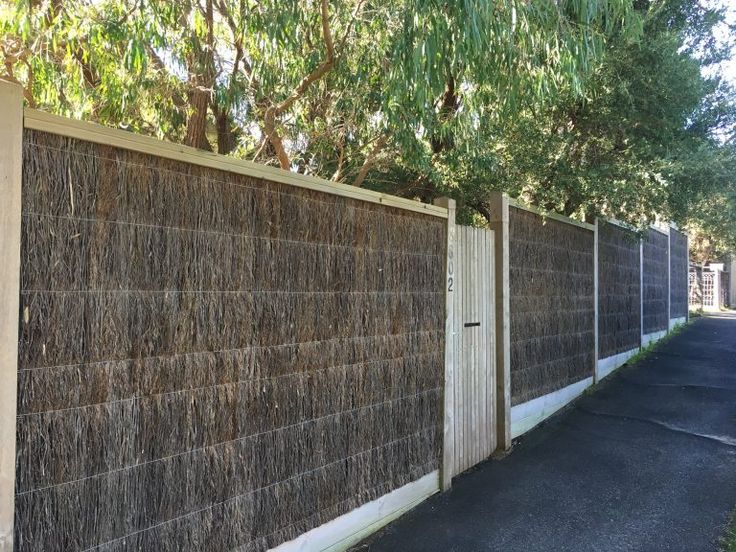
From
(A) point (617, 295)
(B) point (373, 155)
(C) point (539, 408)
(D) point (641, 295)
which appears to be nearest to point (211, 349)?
(B) point (373, 155)

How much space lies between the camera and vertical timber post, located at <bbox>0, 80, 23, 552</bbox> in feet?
6.38

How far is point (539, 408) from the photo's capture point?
20.5 ft

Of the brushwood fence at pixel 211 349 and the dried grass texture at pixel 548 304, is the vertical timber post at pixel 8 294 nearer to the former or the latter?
the brushwood fence at pixel 211 349

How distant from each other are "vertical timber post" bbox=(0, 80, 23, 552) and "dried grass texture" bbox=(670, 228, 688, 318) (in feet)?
51.0

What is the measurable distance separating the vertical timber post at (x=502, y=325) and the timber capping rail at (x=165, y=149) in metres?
2.24

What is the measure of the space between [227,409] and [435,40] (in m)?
2.37

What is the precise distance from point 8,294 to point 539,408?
18.3 ft

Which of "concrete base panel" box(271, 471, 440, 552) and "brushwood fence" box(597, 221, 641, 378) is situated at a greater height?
"brushwood fence" box(597, 221, 641, 378)

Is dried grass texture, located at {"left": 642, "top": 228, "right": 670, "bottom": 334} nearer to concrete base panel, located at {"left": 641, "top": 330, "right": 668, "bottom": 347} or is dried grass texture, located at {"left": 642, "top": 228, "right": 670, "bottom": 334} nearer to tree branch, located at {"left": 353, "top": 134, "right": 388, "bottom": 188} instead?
concrete base panel, located at {"left": 641, "top": 330, "right": 668, "bottom": 347}

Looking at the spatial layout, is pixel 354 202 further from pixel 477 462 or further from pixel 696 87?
pixel 696 87

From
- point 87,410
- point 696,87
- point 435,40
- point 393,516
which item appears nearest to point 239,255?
point 87,410

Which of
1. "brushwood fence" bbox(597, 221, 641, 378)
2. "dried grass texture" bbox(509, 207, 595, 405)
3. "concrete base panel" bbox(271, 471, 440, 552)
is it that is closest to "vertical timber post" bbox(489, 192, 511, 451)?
"dried grass texture" bbox(509, 207, 595, 405)

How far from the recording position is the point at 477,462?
5.11 metres

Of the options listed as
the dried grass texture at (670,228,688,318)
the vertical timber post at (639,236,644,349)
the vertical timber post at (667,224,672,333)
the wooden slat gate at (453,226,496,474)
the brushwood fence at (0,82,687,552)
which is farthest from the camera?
the dried grass texture at (670,228,688,318)
